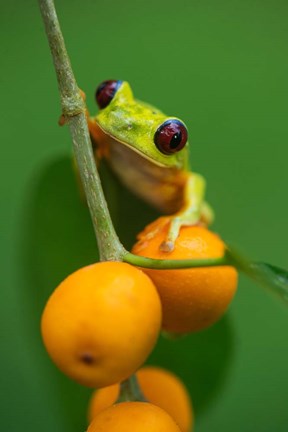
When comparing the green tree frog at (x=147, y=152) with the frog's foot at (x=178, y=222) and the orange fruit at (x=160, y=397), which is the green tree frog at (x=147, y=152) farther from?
the orange fruit at (x=160, y=397)

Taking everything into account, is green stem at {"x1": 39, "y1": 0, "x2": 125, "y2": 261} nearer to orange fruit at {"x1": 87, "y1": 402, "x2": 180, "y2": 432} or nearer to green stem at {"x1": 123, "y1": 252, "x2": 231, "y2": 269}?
green stem at {"x1": 123, "y1": 252, "x2": 231, "y2": 269}

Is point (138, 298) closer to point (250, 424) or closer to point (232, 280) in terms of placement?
point (232, 280)

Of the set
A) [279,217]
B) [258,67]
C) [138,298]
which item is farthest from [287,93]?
[138,298]

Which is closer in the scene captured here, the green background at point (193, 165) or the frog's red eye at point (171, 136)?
the frog's red eye at point (171, 136)

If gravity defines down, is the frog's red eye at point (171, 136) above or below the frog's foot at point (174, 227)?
above

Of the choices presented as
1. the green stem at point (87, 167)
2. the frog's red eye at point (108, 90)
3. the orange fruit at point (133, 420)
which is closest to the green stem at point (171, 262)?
A: the green stem at point (87, 167)
